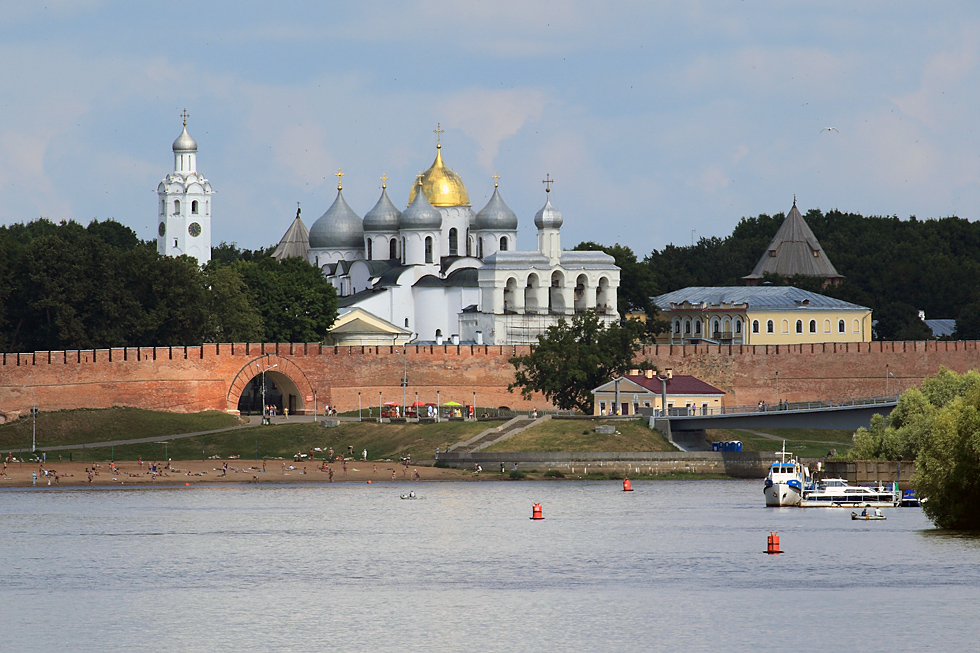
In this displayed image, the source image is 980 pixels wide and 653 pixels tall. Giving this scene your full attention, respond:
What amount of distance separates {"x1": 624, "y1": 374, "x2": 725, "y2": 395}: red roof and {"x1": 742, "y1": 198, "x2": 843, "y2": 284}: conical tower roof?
2795 centimetres

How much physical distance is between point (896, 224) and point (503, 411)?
5100 centimetres

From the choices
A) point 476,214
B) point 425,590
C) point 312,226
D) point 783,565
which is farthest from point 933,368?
point 425,590

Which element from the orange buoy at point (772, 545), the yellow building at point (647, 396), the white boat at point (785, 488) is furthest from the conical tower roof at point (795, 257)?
the orange buoy at point (772, 545)

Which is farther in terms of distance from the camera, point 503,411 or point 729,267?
point 729,267

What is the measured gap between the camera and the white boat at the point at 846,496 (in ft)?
183

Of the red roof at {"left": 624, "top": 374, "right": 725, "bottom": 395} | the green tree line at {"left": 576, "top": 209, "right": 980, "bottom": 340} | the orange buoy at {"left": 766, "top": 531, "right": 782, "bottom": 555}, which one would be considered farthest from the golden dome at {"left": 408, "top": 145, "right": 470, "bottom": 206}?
the orange buoy at {"left": 766, "top": 531, "right": 782, "bottom": 555}

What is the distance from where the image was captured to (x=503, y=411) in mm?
75062

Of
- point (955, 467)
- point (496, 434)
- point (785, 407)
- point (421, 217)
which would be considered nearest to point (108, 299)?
point (496, 434)

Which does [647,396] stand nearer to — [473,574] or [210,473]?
[210,473]

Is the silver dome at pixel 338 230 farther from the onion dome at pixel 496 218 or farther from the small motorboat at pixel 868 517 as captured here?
the small motorboat at pixel 868 517

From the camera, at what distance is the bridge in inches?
2616

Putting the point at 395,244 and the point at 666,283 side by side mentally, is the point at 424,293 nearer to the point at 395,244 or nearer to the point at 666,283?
the point at 395,244

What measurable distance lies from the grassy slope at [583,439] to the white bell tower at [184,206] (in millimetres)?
27099

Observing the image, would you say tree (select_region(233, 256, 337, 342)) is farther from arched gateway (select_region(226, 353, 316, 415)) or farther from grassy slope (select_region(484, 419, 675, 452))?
grassy slope (select_region(484, 419, 675, 452))
